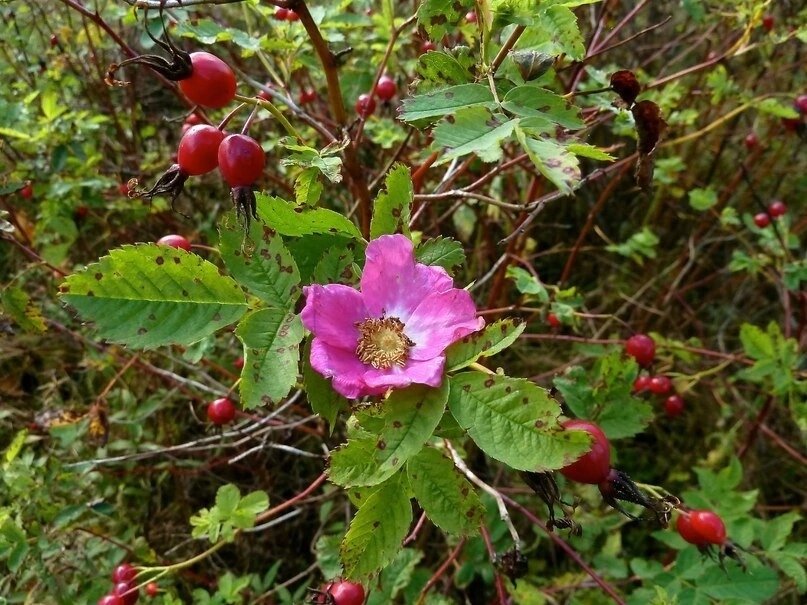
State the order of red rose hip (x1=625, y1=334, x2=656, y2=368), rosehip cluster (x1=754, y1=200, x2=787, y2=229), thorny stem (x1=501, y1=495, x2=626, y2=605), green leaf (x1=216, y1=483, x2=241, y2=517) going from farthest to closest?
rosehip cluster (x1=754, y1=200, x2=787, y2=229) < red rose hip (x1=625, y1=334, x2=656, y2=368) < green leaf (x1=216, y1=483, x2=241, y2=517) < thorny stem (x1=501, y1=495, x2=626, y2=605)

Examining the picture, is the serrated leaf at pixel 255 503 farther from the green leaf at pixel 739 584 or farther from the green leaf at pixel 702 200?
the green leaf at pixel 702 200

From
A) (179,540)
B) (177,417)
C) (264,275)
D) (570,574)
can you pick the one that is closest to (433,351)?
(264,275)

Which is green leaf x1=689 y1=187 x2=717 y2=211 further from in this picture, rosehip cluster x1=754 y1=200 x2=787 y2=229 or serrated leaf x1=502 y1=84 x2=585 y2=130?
serrated leaf x1=502 y1=84 x2=585 y2=130

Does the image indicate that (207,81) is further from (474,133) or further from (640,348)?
(640,348)

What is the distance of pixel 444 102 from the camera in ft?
2.23

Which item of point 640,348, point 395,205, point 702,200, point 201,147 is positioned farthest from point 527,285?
point 702,200

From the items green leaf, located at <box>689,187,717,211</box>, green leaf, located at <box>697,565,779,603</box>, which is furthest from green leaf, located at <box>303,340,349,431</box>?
green leaf, located at <box>689,187,717,211</box>

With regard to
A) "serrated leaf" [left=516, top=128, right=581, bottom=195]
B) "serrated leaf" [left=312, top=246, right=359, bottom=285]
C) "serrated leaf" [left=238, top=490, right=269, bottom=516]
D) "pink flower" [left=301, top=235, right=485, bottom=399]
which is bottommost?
"serrated leaf" [left=238, top=490, right=269, bottom=516]

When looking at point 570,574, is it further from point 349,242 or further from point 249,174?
point 249,174

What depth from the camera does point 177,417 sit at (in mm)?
2002

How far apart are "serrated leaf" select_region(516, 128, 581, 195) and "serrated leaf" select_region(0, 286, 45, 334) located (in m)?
1.03

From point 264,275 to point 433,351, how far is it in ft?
0.65

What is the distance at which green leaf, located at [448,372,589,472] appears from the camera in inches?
23.5

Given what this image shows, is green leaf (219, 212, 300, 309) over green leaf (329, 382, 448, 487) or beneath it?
over
